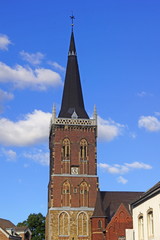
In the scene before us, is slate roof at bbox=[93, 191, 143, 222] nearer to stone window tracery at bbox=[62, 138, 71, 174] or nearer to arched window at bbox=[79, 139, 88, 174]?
arched window at bbox=[79, 139, 88, 174]

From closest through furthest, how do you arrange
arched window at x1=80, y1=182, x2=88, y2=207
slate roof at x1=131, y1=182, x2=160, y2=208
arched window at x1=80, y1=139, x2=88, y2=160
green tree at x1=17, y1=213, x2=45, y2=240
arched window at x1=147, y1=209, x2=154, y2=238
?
slate roof at x1=131, y1=182, x2=160, y2=208
arched window at x1=147, y1=209, x2=154, y2=238
arched window at x1=80, y1=182, x2=88, y2=207
arched window at x1=80, y1=139, x2=88, y2=160
green tree at x1=17, y1=213, x2=45, y2=240

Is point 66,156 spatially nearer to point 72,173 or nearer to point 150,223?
point 72,173

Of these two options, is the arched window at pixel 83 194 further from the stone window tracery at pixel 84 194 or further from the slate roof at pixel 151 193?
the slate roof at pixel 151 193

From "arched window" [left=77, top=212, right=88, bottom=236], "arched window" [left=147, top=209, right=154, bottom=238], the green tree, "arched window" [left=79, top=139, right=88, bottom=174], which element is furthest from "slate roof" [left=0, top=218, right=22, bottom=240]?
"arched window" [left=147, top=209, right=154, bottom=238]

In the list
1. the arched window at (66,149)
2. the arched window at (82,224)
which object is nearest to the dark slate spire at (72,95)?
the arched window at (66,149)

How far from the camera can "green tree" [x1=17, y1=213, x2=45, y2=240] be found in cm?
10500

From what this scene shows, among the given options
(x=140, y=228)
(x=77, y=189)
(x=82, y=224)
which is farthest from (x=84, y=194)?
(x=140, y=228)

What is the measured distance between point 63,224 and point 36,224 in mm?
38542

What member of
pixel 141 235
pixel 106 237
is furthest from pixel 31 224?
pixel 141 235

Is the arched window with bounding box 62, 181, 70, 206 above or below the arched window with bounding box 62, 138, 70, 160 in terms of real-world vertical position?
below

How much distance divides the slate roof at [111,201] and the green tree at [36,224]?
3439 cm

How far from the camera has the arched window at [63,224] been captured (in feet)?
228

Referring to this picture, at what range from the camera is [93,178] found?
239ft

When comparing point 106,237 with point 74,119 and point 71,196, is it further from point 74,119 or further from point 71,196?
point 74,119
